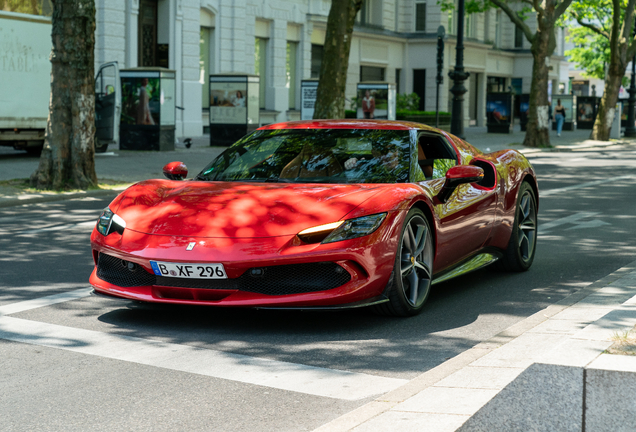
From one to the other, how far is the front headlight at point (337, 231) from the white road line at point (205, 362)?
0.80m

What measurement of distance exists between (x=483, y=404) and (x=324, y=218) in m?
2.03

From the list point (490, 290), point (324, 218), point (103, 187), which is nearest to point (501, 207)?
point (490, 290)

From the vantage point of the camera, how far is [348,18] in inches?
822

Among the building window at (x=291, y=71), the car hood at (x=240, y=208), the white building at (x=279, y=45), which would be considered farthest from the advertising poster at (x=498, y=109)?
the car hood at (x=240, y=208)

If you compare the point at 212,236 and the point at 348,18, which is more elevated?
the point at 348,18

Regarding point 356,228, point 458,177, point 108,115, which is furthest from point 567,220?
point 108,115

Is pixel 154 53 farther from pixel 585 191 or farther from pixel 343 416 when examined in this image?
pixel 343 416

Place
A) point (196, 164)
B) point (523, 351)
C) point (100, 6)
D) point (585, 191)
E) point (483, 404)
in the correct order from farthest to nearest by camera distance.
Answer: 1. point (100, 6)
2. point (196, 164)
3. point (585, 191)
4. point (523, 351)
5. point (483, 404)

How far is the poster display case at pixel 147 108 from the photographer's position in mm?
24156

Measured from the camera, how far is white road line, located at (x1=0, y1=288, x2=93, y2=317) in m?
6.18

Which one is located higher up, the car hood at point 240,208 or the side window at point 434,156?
the side window at point 434,156

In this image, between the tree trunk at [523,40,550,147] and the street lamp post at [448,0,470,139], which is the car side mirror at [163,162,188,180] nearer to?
the street lamp post at [448,0,470,139]

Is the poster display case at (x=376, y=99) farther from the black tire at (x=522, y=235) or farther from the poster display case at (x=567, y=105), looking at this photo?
the black tire at (x=522, y=235)

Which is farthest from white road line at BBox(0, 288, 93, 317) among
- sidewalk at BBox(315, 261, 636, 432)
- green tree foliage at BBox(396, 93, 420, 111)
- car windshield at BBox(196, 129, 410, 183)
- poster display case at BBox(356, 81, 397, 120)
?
green tree foliage at BBox(396, 93, 420, 111)
